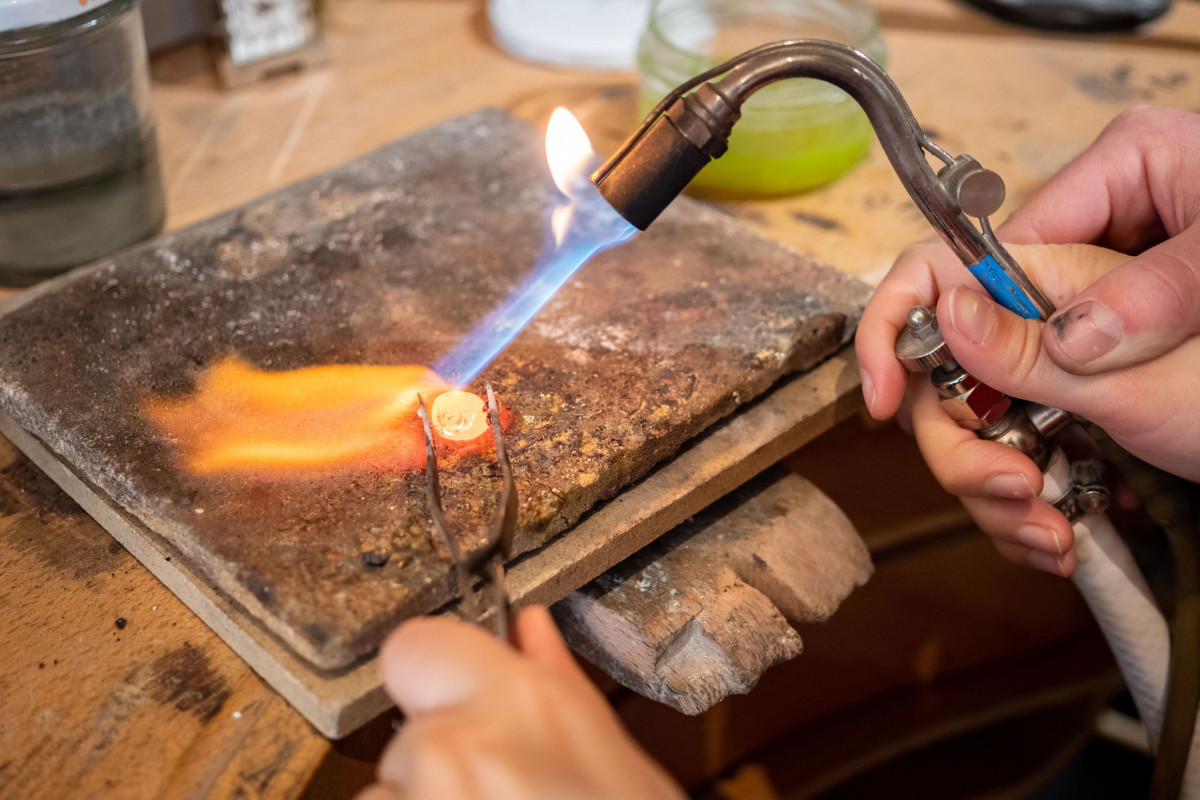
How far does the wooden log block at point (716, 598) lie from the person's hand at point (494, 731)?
23cm

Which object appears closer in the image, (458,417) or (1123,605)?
(458,417)

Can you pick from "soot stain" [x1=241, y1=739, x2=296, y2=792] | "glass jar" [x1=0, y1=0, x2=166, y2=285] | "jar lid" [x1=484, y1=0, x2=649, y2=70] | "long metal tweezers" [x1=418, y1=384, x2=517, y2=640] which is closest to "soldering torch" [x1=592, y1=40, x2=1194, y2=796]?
"long metal tweezers" [x1=418, y1=384, x2=517, y2=640]

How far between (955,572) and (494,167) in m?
0.91

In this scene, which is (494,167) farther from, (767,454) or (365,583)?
(365,583)

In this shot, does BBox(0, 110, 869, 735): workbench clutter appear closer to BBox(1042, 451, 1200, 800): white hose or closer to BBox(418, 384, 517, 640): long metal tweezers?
BBox(418, 384, 517, 640): long metal tweezers

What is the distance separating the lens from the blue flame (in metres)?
0.85

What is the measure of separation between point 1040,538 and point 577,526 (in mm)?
393

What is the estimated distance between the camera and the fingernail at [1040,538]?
80cm

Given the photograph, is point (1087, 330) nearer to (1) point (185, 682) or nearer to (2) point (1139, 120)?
(2) point (1139, 120)

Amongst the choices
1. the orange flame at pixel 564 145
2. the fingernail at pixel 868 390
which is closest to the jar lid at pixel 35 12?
the orange flame at pixel 564 145

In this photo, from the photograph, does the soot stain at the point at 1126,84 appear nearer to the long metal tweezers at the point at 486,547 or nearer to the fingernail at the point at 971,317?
the fingernail at the point at 971,317

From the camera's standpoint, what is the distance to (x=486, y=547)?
64 cm

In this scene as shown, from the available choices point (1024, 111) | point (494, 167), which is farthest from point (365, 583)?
point (1024, 111)

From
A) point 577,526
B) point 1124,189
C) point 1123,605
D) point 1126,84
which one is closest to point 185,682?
point 577,526
